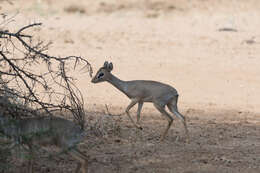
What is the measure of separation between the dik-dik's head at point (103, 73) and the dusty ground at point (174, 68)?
0.63 m

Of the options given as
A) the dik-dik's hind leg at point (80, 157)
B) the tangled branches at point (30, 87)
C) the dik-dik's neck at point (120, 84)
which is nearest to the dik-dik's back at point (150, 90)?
the dik-dik's neck at point (120, 84)

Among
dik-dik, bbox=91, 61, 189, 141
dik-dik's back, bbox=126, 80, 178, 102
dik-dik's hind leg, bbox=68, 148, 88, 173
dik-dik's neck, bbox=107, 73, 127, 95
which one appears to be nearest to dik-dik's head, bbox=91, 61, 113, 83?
dik-dik's neck, bbox=107, 73, 127, 95

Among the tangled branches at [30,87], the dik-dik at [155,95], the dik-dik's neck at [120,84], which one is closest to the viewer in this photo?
the tangled branches at [30,87]

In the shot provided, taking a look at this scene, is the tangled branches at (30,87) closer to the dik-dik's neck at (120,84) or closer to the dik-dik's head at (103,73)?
the dik-dik's head at (103,73)

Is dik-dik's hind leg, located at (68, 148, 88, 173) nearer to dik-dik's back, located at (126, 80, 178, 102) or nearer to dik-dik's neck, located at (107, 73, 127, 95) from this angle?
dik-dik's back, located at (126, 80, 178, 102)

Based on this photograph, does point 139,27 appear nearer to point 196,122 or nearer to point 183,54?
point 183,54

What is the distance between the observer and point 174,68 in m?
16.2

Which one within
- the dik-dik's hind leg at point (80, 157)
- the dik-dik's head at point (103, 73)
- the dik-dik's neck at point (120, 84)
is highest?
the dik-dik's head at point (103, 73)

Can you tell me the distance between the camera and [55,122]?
7016 mm

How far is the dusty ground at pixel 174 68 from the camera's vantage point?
8.57 metres

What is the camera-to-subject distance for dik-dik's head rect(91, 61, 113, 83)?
1079cm

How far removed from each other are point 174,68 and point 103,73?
5.56 metres

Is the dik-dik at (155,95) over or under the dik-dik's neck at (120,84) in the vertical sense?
under

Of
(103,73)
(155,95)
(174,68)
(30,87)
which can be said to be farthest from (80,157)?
(174,68)
